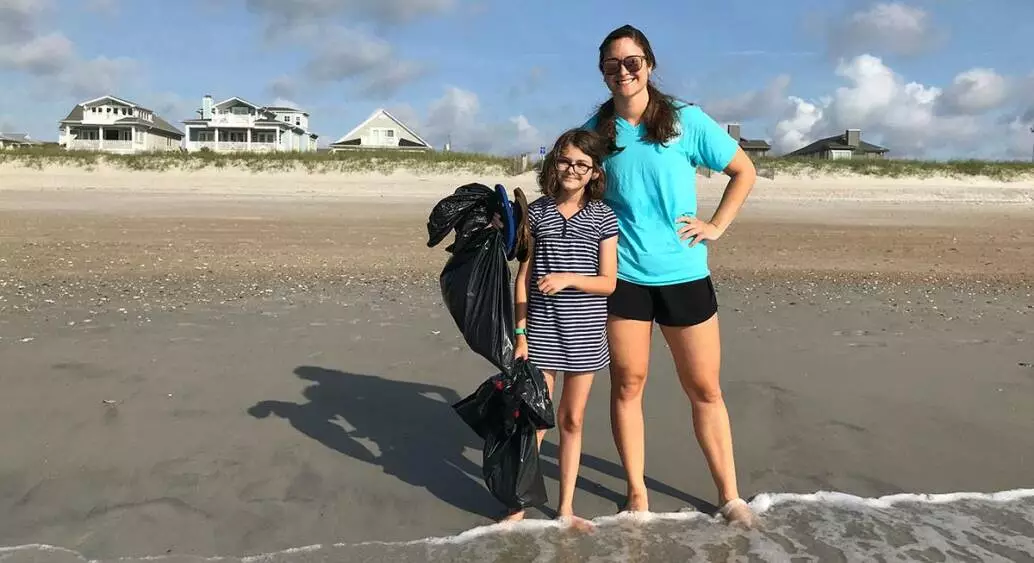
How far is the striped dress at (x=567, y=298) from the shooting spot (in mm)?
2957

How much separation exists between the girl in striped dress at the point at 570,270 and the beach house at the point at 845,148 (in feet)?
187

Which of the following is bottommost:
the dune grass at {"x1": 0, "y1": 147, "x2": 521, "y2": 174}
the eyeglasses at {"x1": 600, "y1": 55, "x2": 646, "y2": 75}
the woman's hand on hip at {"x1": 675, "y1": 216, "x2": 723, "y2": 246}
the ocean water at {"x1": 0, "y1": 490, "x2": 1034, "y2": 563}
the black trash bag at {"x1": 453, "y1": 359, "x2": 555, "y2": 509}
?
the ocean water at {"x1": 0, "y1": 490, "x2": 1034, "y2": 563}

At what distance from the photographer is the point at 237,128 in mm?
52438

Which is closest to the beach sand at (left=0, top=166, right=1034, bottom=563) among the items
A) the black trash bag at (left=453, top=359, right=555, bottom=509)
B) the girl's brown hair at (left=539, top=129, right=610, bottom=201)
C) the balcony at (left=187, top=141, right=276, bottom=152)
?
the black trash bag at (left=453, top=359, right=555, bottom=509)

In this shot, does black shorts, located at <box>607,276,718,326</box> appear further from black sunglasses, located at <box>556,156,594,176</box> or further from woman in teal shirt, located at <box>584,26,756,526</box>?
black sunglasses, located at <box>556,156,594,176</box>

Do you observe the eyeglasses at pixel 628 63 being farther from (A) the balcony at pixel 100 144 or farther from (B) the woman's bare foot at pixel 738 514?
(A) the balcony at pixel 100 144

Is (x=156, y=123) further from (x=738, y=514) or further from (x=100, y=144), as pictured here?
(x=738, y=514)

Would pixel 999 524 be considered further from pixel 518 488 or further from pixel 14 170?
pixel 14 170

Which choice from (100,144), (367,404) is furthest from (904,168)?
(100,144)

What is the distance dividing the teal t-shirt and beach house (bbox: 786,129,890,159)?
56842 millimetres

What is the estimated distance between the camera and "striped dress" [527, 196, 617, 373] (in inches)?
116

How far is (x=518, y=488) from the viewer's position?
3.16 metres

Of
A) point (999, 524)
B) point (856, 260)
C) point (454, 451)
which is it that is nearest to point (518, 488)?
point (454, 451)

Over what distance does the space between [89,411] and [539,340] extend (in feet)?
9.24
